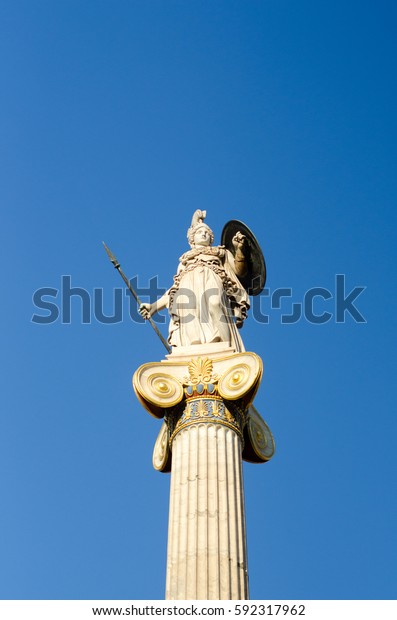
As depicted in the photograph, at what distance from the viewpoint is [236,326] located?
88.7 ft

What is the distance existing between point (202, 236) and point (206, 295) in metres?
2.40

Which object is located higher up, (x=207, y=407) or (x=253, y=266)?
(x=253, y=266)

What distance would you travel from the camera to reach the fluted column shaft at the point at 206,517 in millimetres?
21094

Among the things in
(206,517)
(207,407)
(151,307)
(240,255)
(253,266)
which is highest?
(240,255)

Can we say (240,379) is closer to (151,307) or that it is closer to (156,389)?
(156,389)

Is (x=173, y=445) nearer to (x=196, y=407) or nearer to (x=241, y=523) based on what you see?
(x=196, y=407)

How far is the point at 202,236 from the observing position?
28516 millimetres

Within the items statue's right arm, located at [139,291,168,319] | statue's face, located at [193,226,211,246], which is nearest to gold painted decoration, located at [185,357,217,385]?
statue's right arm, located at [139,291,168,319]

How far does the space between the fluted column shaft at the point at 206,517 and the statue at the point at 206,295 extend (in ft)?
9.55

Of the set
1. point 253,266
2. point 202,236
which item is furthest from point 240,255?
point 202,236

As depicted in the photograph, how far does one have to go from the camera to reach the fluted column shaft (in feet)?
69.2

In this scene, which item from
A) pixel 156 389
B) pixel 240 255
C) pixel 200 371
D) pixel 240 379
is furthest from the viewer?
pixel 240 255
